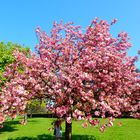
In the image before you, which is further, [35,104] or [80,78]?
[35,104]

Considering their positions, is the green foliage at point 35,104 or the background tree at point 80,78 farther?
the green foliage at point 35,104

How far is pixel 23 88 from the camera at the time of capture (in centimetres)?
1845

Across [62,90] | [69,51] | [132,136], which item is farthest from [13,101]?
[132,136]

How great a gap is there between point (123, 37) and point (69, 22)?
4292 mm

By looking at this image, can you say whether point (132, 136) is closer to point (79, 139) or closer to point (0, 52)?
point (79, 139)

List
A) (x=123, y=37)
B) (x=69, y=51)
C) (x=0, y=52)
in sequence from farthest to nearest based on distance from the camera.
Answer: (x=0, y=52) < (x=123, y=37) < (x=69, y=51)

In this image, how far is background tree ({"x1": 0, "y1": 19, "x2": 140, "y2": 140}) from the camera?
1752cm

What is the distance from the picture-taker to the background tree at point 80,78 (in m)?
17.5

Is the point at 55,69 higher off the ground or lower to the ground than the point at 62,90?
higher

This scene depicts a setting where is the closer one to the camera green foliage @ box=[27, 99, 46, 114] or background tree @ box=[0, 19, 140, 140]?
background tree @ box=[0, 19, 140, 140]

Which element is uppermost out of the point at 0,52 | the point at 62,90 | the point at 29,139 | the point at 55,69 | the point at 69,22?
the point at 0,52

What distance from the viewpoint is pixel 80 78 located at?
1722 cm

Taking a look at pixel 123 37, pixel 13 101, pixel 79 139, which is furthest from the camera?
pixel 79 139

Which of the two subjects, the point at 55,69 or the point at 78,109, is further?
the point at 55,69
